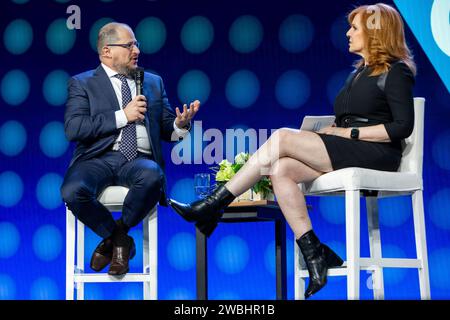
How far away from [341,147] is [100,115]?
3.78 feet

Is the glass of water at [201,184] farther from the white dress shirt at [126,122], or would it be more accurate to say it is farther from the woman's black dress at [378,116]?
the woman's black dress at [378,116]

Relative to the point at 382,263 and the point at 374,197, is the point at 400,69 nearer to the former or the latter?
the point at 374,197

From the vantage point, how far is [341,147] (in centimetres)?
330

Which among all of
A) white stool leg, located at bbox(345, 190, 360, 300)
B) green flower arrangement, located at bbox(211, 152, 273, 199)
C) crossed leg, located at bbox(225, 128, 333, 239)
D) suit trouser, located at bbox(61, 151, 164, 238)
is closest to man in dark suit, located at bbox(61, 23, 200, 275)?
suit trouser, located at bbox(61, 151, 164, 238)

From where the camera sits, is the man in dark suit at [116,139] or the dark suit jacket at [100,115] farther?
the dark suit jacket at [100,115]

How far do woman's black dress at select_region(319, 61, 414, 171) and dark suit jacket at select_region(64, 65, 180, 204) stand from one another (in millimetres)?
904

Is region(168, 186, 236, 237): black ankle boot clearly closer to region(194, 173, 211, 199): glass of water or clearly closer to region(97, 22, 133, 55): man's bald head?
region(194, 173, 211, 199): glass of water

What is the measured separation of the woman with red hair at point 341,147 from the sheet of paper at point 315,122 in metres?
0.06

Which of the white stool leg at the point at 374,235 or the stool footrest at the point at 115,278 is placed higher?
the white stool leg at the point at 374,235

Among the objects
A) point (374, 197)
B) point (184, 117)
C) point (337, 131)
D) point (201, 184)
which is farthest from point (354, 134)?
point (184, 117)

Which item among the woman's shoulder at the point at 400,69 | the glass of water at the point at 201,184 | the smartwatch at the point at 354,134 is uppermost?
the woman's shoulder at the point at 400,69

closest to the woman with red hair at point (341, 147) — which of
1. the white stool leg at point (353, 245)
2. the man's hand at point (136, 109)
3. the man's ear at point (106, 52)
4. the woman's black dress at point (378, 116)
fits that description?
the woman's black dress at point (378, 116)

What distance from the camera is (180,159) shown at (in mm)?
4809

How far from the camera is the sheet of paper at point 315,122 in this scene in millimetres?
3404
